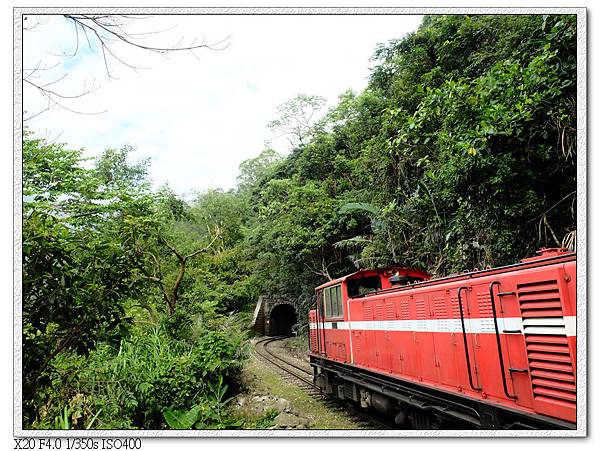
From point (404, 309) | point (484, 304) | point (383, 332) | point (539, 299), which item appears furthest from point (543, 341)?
point (383, 332)

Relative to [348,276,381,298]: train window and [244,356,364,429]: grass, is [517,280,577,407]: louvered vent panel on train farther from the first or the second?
[348,276,381,298]: train window

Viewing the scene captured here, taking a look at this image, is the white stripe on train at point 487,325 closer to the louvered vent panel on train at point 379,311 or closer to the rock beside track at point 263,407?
the louvered vent panel on train at point 379,311

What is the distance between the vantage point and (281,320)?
76.3ft

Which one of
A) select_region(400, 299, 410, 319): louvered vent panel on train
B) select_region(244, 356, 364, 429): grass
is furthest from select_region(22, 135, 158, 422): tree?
select_region(244, 356, 364, 429): grass

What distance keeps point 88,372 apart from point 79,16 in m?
4.40

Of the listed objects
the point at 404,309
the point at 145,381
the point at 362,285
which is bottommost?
the point at 145,381

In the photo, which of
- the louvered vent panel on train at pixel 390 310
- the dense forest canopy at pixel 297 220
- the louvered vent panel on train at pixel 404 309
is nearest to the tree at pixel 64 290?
the dense forest canopy at pixel 297 220

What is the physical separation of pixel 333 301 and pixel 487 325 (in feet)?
14.8

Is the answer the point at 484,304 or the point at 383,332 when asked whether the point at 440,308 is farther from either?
the point at 383,332

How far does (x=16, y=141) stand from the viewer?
403 cm

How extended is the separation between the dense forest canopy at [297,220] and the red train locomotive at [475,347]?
197 cm

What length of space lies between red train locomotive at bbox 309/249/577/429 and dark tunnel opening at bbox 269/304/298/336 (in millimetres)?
15827

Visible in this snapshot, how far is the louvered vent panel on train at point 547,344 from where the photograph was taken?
308 cm

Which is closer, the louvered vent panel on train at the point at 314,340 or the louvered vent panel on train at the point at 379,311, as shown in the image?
the louvered vent panel on train at the point at 379,311
